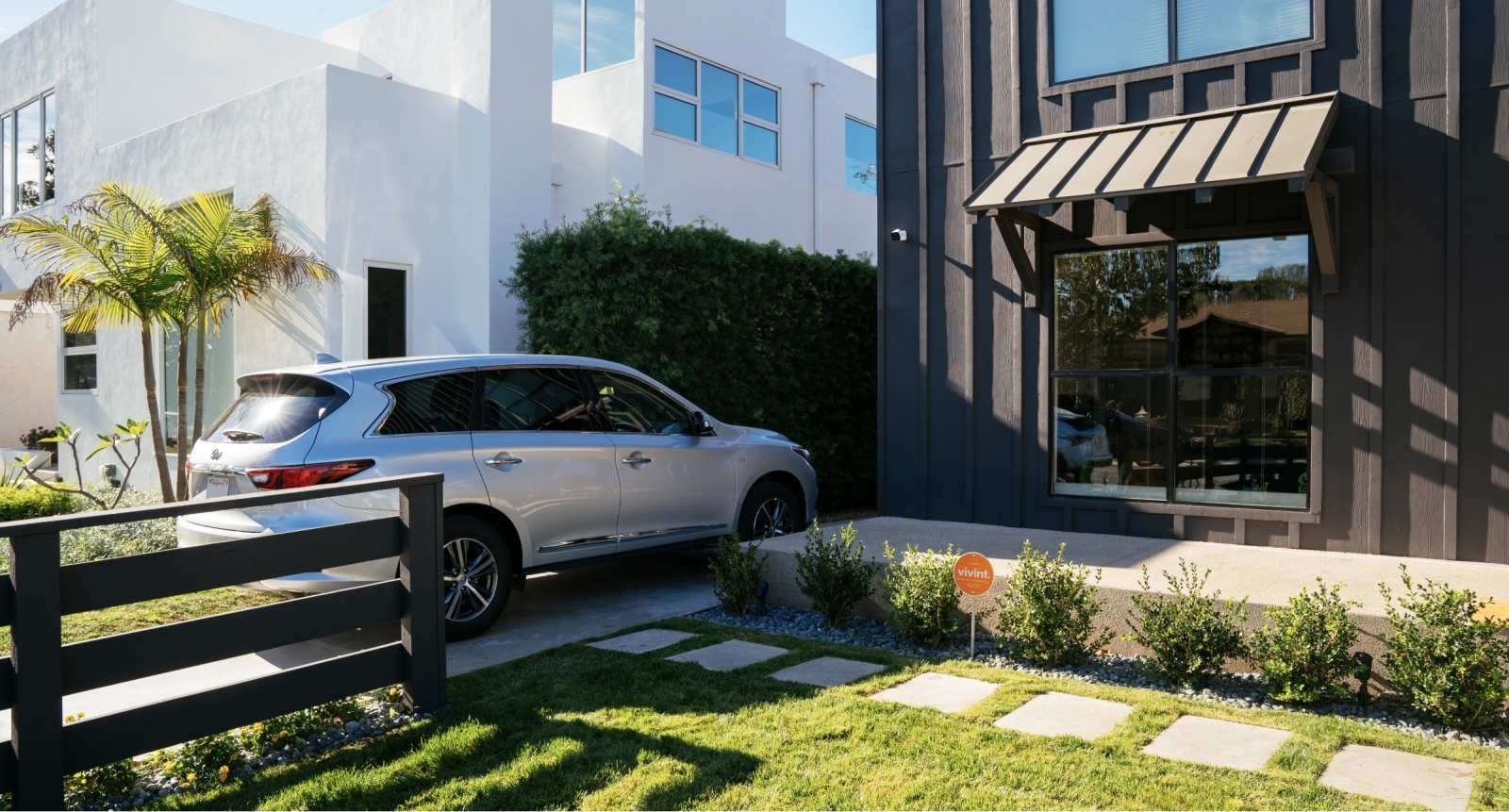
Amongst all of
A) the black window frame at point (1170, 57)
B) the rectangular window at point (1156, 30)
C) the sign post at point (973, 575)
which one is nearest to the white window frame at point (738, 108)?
the black window frame at point (1170, 57)

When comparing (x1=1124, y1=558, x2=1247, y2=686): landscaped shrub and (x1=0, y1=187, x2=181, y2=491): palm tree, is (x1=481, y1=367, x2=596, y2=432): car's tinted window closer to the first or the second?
(x1=1124, y1=558, x2=1247, y2=686): landscaped shrub

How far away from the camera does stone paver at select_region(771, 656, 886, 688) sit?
5211 millimetres

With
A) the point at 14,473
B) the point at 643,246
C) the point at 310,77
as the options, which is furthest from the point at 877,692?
the point at 14,473

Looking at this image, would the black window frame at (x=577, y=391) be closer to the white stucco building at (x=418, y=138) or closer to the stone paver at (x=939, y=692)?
the stone paver at (x=939, y=692)

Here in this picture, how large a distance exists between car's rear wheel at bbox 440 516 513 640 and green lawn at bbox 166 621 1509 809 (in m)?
1.28

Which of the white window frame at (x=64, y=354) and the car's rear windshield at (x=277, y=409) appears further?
the white window frame at (x=64, y=354)

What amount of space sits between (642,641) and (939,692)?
1935 mm

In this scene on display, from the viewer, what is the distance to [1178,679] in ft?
16.7

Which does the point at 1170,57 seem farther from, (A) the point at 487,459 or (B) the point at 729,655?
(A) the point at 487,459

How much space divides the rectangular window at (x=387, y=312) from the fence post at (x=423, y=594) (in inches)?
288

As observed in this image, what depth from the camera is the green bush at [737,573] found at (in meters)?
6.86

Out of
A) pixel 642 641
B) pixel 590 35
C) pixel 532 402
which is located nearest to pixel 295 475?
pixel 532 402

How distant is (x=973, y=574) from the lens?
5.54 metres

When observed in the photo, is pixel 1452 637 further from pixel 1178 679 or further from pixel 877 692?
pixel 877 692
